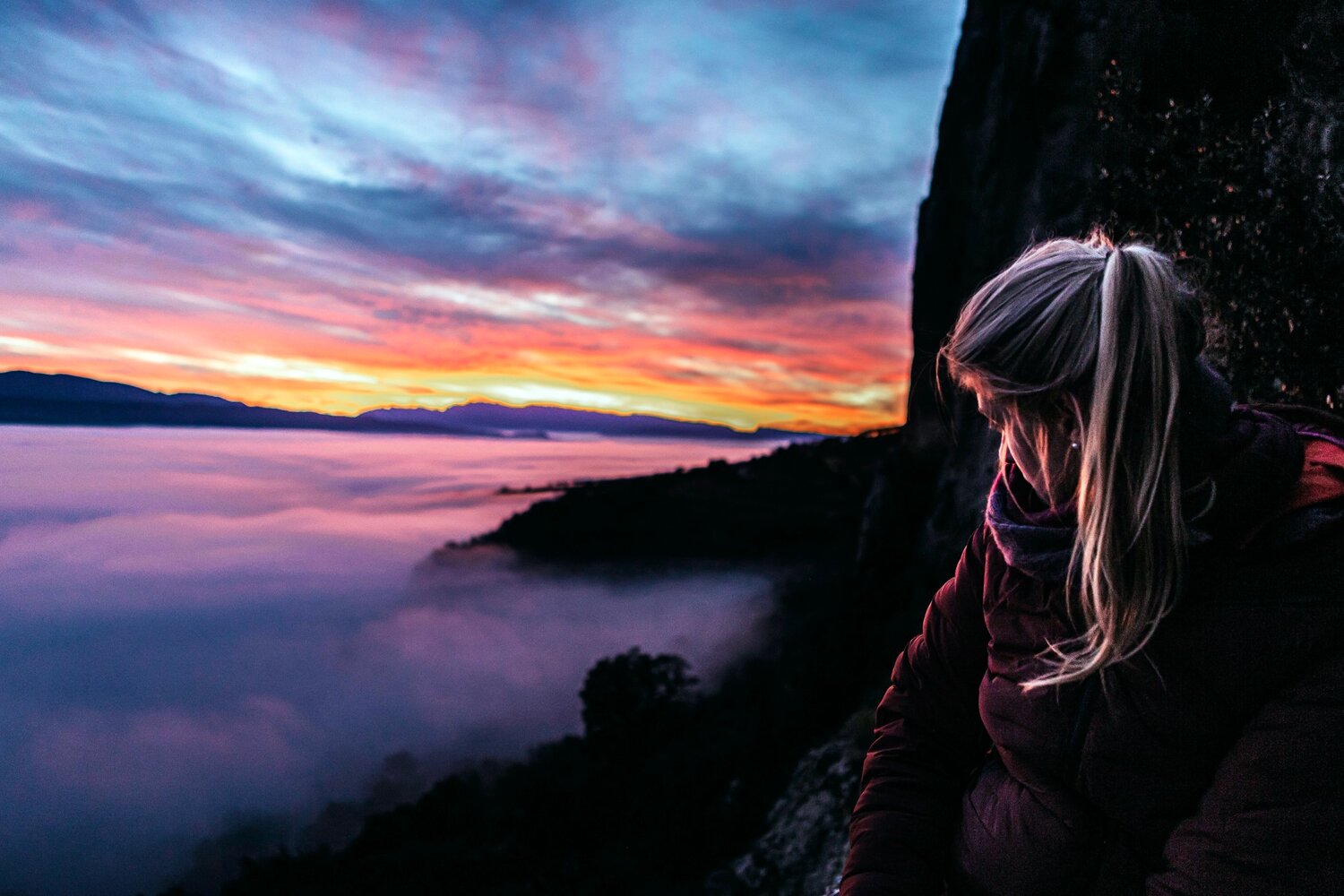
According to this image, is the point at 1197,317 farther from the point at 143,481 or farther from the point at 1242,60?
the point at 143,481

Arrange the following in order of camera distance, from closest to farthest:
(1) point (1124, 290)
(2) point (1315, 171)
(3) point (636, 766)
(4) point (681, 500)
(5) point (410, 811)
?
1. (1) point (1124, 290)
2. (2) point (1315, 171)
3. (3) point (636, 766)
4. (5) point (410, 811)
5. (4) point (681, 500)

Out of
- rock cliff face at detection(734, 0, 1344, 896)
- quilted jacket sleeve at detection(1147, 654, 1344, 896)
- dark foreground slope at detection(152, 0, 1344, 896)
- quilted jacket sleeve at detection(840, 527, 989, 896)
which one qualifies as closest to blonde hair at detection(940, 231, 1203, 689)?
quilted jacket sleeve at detection(1147, 654, 1344, 896)

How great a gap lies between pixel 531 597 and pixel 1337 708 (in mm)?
152631

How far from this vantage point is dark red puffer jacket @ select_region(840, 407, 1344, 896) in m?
1.38

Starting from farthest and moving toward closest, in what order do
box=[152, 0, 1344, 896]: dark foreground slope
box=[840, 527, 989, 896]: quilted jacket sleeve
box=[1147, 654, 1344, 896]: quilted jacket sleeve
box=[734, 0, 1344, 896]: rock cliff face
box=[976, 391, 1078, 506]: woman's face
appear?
box=[152, 0, 1344, 896]: dark foreground slope → box=[734, 0, 1344, 896]: rock cliff face → box=[840, 527, 989, 896]: quilted jacket sleeve → box=[976, 391, 1078, 506]: woman's face → box=[1147, 654, 1344, 896]: quilted jacket sleeve

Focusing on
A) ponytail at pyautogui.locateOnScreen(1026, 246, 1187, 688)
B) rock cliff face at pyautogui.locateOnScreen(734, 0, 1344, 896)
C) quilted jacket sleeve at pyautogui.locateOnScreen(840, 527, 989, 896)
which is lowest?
quilted jacket sleeve at pyautogui.locateOnScreen(840, 527, 989, 896)

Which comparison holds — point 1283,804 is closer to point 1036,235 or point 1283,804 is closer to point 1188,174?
point 1188,174

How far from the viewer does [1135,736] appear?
161 cm

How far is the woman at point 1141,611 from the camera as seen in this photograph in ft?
4.57

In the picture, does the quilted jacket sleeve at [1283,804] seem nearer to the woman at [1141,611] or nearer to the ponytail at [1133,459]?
the woman at [1141,611]

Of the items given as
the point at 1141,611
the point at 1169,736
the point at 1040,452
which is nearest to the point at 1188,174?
the point at 1040,452

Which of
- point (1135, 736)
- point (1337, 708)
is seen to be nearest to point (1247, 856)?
point (1135, 736)

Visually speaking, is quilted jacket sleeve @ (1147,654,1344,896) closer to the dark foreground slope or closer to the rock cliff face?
the rock cliff face

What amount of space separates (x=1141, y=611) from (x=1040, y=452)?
0.46 m
